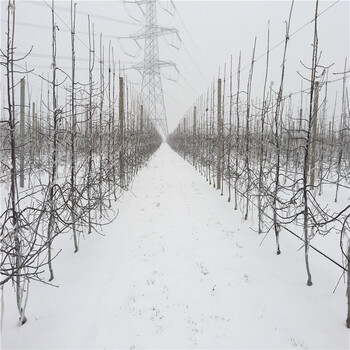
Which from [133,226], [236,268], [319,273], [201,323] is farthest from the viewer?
[133,226]

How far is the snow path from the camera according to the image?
276 cm

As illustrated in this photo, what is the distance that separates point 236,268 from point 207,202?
148 inches

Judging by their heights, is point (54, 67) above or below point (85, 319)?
above

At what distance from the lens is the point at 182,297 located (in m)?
3.40

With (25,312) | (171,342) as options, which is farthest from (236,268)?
(25,312)

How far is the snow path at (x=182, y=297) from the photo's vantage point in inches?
109

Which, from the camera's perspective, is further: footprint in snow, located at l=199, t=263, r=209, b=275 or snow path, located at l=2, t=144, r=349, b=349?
footprint in snow, located at l=199, t=263, r=209, b=275

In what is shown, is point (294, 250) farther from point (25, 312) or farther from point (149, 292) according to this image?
point (25, 312)

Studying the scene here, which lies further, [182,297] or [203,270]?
[203,270]

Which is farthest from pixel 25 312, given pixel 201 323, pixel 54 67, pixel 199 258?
pixel 54 67

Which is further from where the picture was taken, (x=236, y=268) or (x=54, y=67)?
(x=236, y=268)

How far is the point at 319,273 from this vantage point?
A: 3.83 metres

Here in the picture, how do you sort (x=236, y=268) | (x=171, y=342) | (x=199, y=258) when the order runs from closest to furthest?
(x=171, y=342)
(x=236, y=268)
(x=199, y=258)

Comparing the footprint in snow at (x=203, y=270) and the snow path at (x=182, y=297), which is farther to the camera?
the footprint in snow at (x=203, y=270)
